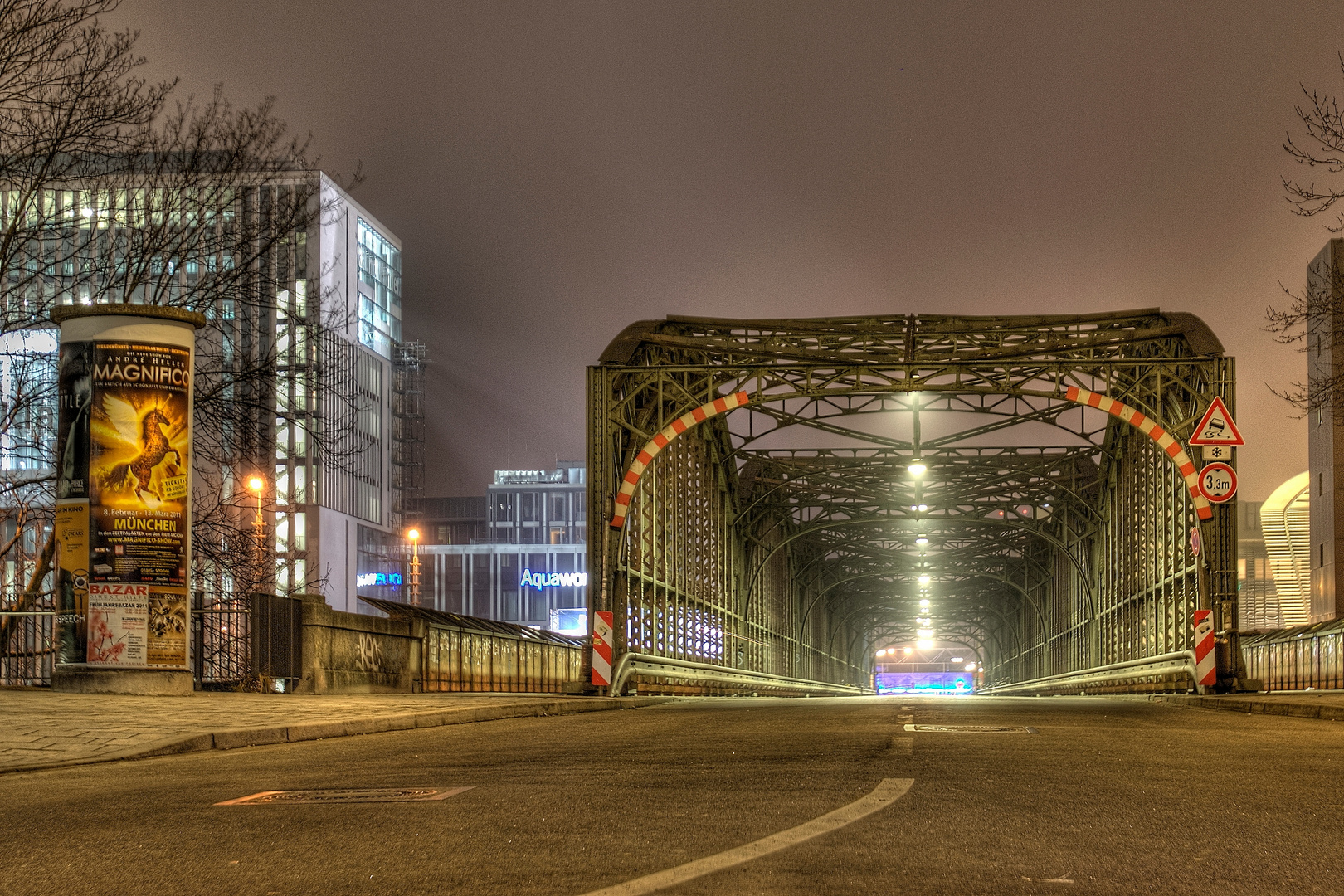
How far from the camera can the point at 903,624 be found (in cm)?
12375

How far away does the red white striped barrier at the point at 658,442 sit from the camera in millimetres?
29109

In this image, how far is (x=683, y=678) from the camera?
34.9m

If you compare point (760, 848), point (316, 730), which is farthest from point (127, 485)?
point (760, 848)

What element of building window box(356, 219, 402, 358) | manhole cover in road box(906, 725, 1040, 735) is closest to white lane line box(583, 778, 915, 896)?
manhole cover in road box(906, 725, 1040, 735)

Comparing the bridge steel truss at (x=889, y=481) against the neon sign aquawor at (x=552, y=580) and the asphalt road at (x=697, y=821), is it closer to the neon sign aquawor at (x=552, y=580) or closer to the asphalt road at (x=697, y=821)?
the asphalt road at (x=697, y=821)

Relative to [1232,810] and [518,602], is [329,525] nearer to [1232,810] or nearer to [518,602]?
[518,602]

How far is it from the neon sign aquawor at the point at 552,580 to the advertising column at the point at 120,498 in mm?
121728

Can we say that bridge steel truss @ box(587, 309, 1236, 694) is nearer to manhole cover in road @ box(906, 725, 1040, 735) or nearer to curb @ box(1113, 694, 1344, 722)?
curb @ box(1113, 694, 1344, 722)

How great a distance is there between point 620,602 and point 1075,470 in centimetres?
2489

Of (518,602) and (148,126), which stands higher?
(148,126)

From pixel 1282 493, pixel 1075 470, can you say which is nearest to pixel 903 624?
pixel 1282 493

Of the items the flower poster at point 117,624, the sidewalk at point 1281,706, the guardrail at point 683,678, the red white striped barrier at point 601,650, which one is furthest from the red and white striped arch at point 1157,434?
the flower poster at point 117,624

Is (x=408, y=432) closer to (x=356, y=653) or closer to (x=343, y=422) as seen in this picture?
(x=343, y=422)

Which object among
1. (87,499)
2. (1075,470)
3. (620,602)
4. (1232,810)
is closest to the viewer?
(1232,810)
